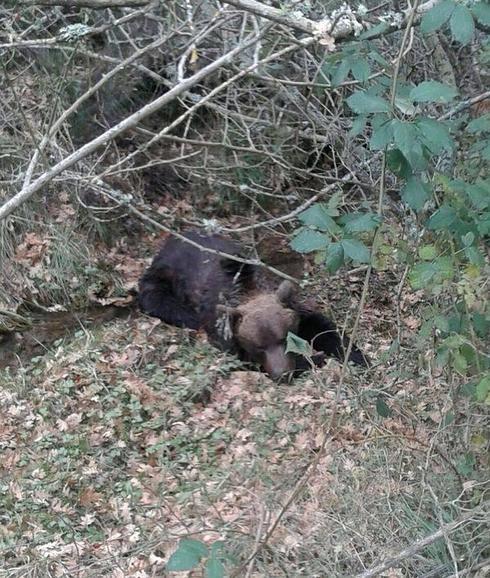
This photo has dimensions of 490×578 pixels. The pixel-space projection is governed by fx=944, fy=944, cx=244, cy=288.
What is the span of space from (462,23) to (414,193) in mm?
565

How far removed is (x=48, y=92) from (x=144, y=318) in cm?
208

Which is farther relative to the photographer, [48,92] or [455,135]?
[48,92]

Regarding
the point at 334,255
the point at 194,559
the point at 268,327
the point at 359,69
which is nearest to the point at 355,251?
the point at 334,255

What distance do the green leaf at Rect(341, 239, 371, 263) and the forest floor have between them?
49 centimetres

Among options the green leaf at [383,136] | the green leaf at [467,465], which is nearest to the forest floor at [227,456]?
the green leaf at [467,465]

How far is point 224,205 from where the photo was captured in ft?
25.4

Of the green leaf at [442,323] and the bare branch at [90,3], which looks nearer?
the bare branch at [90,3]

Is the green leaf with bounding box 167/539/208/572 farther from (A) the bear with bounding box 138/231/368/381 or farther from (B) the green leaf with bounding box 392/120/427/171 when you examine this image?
(A) the bear with bounding box 138/231/368/381

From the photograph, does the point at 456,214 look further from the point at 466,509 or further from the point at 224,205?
the point at 224,205

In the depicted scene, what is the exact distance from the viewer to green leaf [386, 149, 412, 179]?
9.96ft

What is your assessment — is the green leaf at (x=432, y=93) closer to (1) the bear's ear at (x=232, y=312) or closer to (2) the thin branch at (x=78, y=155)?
(2) the thin branch at (x=78, y=155)

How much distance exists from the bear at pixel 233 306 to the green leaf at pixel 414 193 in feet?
8.23

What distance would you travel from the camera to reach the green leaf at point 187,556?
2793 millimetres

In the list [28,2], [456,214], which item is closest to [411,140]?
[456,214]
